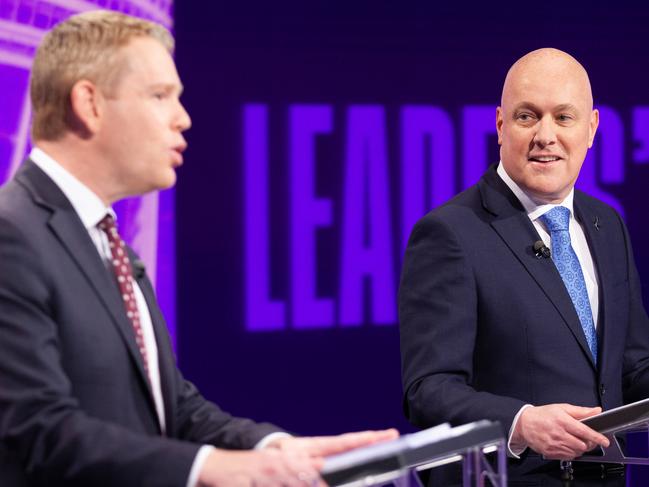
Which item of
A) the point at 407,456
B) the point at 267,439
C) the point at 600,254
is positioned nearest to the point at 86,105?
the point at 267,439

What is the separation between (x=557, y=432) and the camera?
7.95 ft

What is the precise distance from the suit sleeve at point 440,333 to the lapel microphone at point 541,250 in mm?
194

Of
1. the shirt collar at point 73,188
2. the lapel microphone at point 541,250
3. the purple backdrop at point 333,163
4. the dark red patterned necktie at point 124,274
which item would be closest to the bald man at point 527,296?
the lapel microphone at point 541,250

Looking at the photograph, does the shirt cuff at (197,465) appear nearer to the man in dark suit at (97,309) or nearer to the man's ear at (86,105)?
the man in dark suit at (97,309)

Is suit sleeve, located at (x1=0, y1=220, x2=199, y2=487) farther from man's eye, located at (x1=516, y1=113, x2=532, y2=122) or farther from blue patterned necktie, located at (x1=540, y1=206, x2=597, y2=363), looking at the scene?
man's eye, located at (x1=516, y1=113, x2=532, y2=122)

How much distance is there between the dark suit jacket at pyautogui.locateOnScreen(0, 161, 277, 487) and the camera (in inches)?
63.4

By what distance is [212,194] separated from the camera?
4.88m

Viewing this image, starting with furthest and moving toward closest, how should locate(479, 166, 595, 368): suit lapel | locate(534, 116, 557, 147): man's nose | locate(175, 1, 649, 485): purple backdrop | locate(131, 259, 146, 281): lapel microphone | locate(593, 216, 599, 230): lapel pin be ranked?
locate(175, 1, 649, 485): purple backdrop < locate(593, 216, 599, 230): lapel pin < locate(534, 116, 557, 147): man's nose < locate(479, 166, 595, 368): suit lapel < locate(131, 259, 146, 281): lapel microphone

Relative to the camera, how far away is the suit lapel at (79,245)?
5.78 feet

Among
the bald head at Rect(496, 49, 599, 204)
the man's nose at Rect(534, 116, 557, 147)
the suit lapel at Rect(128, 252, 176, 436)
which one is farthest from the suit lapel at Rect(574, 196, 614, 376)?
the suit lapel at Rect(128, 252, 176, 436)

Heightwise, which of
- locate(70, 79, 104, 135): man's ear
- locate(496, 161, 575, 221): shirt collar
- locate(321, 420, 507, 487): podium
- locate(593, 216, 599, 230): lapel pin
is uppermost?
locate(70, 79, 104, 135): man's ear

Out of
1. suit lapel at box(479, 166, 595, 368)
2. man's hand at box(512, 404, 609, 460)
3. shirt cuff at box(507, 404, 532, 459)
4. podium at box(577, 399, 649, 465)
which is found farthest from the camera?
suit lapel at box(479, 166, 595, 368)

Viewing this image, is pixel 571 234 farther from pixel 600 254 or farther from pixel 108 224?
pixel 108 224

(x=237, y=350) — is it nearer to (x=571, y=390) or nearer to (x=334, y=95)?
(x=334, y=95)
